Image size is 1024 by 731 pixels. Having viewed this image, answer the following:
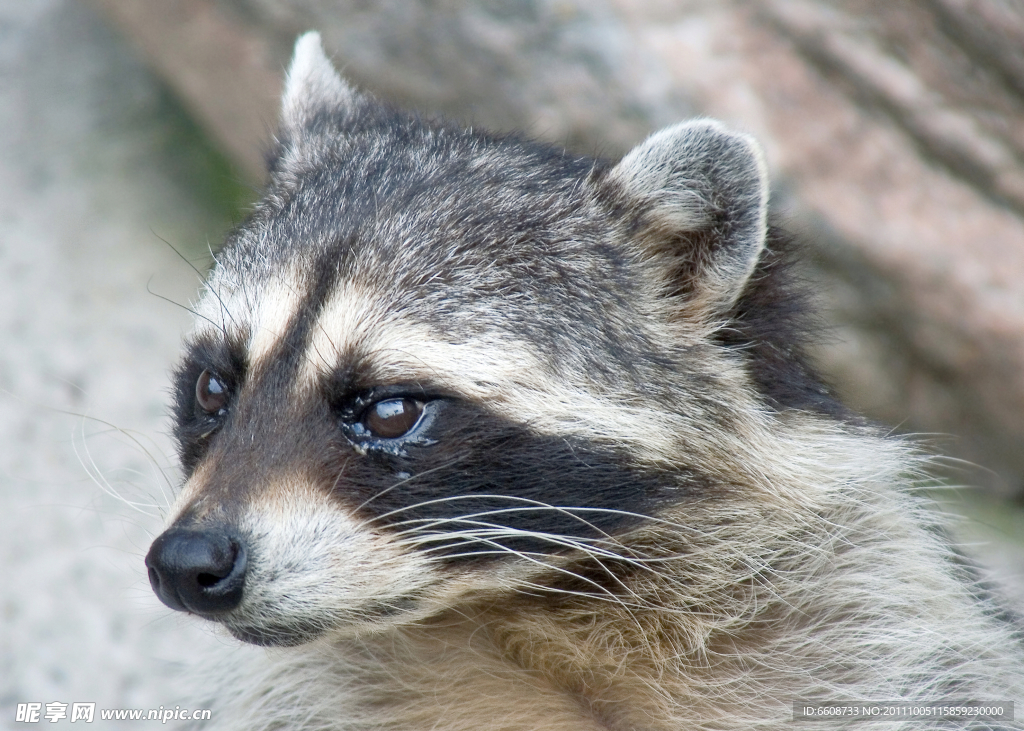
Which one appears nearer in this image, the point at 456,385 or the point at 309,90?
the point at 456,385

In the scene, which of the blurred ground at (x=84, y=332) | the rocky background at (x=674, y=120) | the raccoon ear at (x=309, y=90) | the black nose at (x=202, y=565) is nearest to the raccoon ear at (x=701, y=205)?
the raccoon ear at (x=309, y=90)

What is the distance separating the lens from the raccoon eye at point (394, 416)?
11.4 ft

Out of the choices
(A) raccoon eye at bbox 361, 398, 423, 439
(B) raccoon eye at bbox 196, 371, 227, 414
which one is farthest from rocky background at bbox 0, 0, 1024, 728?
(A) raccoon eye at bbox 361, 398, 423, 439

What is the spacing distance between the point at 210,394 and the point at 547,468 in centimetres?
135

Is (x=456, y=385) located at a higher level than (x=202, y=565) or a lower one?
higher

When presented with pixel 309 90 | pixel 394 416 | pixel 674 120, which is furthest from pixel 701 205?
pixel 674 120

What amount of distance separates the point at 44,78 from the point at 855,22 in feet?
21.8

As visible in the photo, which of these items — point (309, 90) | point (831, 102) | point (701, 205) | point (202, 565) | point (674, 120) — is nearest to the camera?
point (202, 565)

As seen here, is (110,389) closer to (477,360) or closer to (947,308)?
(477,360)

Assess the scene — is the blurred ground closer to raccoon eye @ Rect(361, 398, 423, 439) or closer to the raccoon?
the raccoon

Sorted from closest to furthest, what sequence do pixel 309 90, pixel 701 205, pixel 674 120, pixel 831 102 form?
pixel 701 205 < pixel 309 90 < pixel 674 120 < pixel 831 102

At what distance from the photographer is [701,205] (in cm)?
389

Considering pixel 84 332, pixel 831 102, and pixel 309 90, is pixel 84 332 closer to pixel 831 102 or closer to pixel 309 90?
pixel 309 90

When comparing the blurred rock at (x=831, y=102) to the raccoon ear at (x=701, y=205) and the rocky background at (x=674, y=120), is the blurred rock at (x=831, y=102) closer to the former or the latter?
the rocky background at (x=674, y=120)
